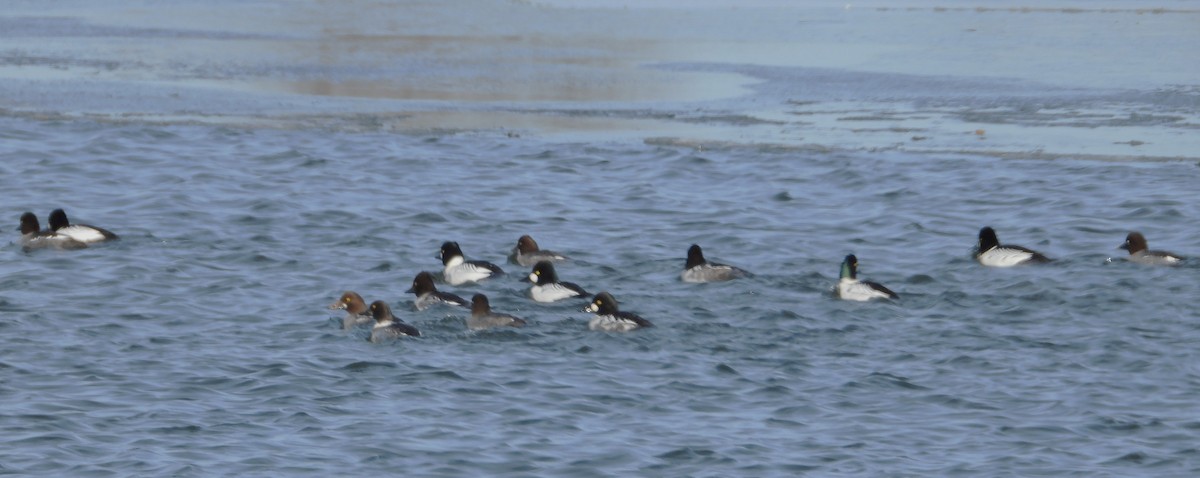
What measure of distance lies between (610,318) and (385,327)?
152 centimetres

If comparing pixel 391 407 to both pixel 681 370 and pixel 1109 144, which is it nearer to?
pixel 681 370

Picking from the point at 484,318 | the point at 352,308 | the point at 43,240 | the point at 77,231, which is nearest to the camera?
the point at 484,318

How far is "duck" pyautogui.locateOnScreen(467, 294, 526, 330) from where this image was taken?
1166 cm

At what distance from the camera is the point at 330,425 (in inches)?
372

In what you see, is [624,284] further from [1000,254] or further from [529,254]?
[1000,254]

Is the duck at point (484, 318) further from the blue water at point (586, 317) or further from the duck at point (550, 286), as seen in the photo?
the duck at point (550, 286)

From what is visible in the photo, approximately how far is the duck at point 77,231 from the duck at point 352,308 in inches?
123

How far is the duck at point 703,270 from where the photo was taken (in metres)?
13.0

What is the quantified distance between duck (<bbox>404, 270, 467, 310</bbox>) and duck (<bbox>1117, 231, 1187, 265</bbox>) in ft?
17.3

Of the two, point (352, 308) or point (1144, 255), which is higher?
point (1144, 255)

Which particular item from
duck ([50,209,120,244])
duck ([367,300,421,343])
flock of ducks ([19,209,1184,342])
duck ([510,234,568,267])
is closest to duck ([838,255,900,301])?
flock of ducks ([19,209,1184,342])

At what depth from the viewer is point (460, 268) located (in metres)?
13.3

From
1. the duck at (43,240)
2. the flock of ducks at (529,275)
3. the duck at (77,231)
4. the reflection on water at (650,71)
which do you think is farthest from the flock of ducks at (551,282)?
the reflection on water at (650,71)

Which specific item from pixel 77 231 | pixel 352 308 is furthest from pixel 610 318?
pixel 77 231
